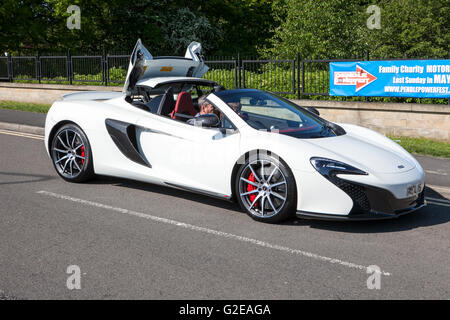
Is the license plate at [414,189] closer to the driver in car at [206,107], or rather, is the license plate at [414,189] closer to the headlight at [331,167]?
the headlight at [331,167]

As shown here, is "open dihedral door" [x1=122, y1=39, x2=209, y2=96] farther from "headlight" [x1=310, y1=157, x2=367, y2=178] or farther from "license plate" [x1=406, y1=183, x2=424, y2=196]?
"license plate" [x1=406, y1=183, x2=424, y2=196]

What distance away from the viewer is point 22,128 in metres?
13.0

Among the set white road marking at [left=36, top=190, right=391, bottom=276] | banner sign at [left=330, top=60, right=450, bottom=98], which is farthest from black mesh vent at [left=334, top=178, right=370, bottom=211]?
banner sign at [left=330, top=60, right=450, bottom=98]

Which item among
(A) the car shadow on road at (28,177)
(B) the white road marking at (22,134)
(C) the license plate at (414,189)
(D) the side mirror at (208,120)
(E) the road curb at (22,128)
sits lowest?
(A) the car shadow on road at (28,177)

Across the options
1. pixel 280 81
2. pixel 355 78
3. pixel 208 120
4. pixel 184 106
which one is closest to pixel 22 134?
pixel 184 106

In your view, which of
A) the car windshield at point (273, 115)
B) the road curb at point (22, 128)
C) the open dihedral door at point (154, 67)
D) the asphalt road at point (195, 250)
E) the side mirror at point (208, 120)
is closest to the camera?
the asphalt road at point (195, 250)

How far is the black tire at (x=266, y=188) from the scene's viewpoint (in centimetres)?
561

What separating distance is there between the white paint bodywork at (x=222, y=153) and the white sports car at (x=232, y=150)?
0.04ft

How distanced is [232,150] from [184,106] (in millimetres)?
1238

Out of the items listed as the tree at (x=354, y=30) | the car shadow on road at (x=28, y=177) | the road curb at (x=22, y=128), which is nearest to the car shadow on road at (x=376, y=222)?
the car shadow on road at (x=28, y=177)

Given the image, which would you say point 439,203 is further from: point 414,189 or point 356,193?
point 356,193

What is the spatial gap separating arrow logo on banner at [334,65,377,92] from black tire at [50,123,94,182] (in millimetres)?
8028

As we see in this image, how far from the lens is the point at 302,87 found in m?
14.8

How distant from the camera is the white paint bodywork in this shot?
5.46 m
